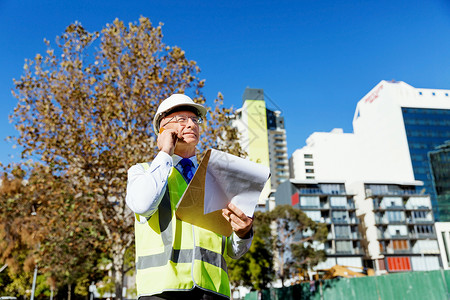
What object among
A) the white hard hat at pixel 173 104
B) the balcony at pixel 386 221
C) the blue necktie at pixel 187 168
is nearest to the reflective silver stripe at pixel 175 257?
the blue necktie at pixel 187 168

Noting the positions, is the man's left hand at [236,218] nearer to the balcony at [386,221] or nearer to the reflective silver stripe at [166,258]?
the reflective silver stripe at [166,258]

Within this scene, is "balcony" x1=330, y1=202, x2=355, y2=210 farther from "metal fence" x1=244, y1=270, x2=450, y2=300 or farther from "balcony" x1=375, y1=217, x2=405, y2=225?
"metal fence" x1=244, y1=270, x2=450, y2=300

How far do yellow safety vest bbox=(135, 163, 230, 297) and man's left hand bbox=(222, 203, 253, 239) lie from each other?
0.18 m

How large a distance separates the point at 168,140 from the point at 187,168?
0.23 meters

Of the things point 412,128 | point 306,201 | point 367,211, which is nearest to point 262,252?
point 306,201

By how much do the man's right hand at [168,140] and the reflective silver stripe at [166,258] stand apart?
54cm

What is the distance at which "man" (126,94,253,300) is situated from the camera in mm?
1794

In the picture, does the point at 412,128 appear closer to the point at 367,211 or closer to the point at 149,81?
the point at 367,211

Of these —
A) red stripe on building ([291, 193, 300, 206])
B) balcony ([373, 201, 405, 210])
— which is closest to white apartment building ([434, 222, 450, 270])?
balcony ([373, 201, 405, 210])

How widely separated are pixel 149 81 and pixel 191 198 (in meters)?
9.88

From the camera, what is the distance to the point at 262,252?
2870 cm

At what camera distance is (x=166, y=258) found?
5.96ft

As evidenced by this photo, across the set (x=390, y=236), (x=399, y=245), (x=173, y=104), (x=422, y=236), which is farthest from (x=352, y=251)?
(x=173, y=104)

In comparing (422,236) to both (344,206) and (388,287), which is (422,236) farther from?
(388,287)
